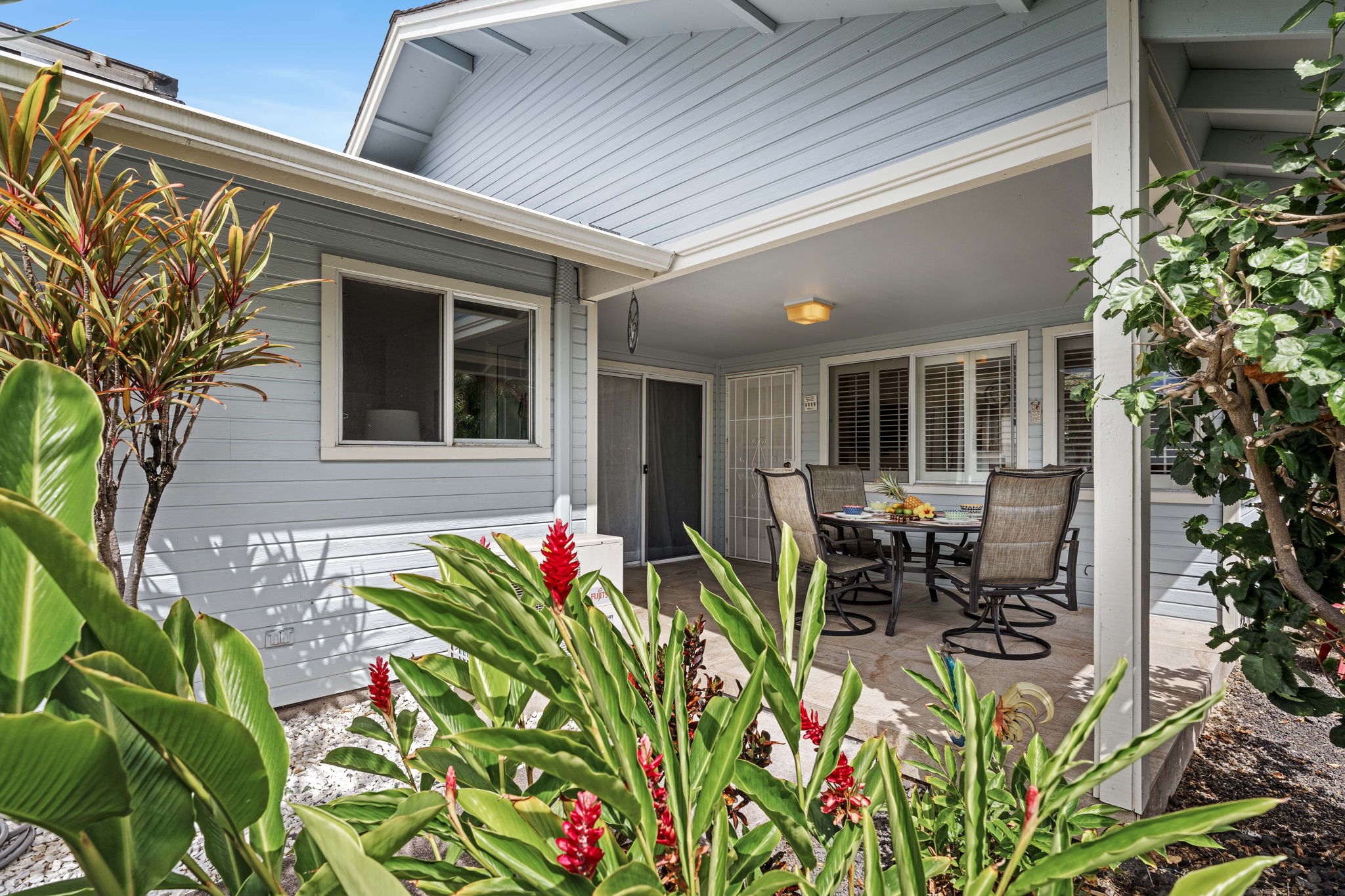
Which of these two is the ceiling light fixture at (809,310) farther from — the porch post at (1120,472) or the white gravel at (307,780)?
the white gravel at (307,780)

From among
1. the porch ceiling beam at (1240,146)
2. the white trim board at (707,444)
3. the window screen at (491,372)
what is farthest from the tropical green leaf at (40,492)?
the white trim board at (707,444)

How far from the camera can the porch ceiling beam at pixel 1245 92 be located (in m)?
2.36

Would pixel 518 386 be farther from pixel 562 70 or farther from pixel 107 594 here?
pixel 107 594

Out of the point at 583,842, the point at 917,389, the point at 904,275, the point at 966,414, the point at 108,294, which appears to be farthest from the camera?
the point at 917,389

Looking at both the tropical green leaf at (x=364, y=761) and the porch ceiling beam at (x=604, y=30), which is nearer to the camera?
the tropical green leaf at (x=364, y=761)

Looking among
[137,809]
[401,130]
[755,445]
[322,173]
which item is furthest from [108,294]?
[755,445]

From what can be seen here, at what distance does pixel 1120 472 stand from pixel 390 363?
3.24 m

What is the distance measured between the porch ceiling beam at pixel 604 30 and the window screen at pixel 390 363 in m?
1.90

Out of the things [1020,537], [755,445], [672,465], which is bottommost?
[1020,537]

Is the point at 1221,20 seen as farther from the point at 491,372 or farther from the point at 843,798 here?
the point at 491,372

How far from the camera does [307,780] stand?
2371mm

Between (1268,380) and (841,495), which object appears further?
(841,495)

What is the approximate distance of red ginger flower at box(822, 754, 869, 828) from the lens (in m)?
0.67

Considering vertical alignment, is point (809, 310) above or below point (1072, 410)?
above
